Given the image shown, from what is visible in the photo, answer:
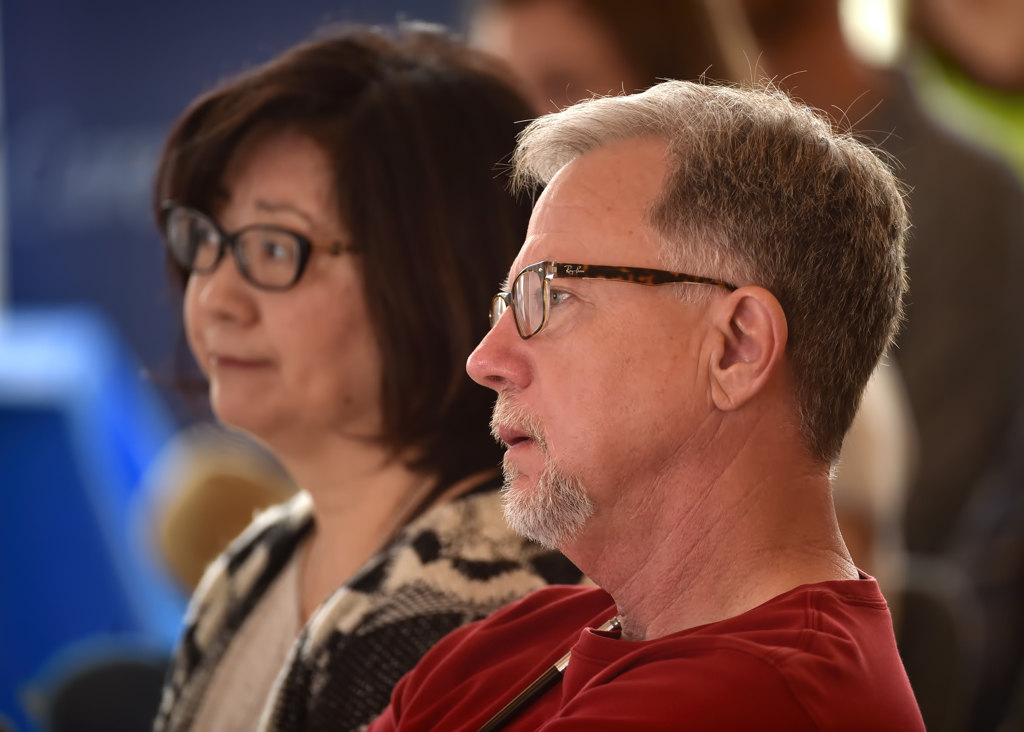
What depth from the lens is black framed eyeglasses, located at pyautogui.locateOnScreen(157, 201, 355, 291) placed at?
6.22 feet

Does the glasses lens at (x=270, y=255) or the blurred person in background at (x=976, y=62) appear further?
the blurred person in background at (x=976, y=62)

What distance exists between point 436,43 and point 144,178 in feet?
11.9

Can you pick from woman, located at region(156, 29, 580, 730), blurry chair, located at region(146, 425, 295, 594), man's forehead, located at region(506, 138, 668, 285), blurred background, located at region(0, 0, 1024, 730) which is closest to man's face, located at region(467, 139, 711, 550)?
man's forehead, located at region(506, 138, 668, 285)

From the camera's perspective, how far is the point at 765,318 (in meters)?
1.19

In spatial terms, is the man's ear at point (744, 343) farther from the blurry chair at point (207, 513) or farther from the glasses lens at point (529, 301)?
the blurry chair at point (207, 513)

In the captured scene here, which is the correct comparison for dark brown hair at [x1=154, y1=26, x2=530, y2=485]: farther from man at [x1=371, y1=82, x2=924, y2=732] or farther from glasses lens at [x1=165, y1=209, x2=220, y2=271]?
man at [x1=371, y1=82, x2=924, y2=732]

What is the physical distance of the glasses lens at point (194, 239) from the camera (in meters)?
1.97

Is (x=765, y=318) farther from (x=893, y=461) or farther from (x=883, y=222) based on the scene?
(x=893, y=461)

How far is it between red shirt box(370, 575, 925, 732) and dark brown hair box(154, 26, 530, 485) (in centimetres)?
66

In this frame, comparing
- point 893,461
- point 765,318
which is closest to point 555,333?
point 765,318

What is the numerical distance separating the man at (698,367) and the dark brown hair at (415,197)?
61 cm

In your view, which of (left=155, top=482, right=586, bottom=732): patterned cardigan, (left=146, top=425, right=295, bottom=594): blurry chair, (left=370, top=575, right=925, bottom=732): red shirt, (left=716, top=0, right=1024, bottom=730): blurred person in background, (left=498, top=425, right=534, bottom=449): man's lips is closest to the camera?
(left=370, top=575, right=925, bottom=732): red shirt

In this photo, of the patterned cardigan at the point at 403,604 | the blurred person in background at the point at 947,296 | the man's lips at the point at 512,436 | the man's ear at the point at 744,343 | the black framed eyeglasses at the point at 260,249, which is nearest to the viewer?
the man's ear at the point at 744,343

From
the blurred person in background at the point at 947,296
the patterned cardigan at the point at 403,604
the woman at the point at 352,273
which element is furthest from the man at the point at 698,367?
the blurred person in background at the point at 947,296
